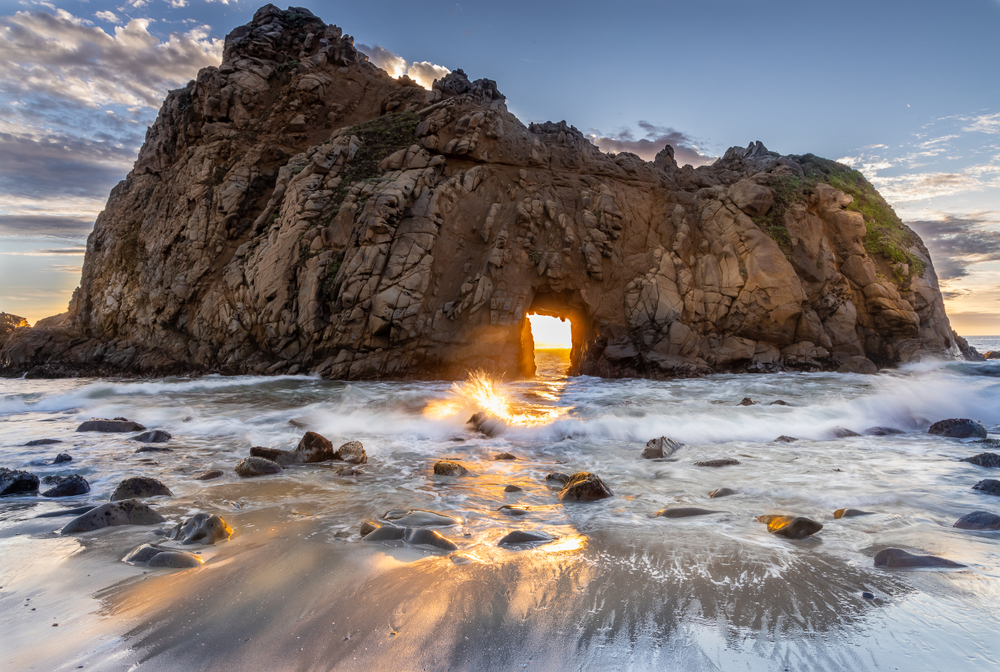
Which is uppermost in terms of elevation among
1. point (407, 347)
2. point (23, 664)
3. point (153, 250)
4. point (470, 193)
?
point (470, 193)

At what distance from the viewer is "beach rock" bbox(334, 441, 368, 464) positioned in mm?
7414

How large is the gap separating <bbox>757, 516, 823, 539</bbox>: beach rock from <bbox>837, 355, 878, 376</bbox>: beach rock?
18.6m

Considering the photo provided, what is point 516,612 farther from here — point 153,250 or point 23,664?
point 153,250

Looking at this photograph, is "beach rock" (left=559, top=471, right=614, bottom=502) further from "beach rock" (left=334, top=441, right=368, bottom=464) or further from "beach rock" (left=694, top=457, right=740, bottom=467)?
"beach rock" (left=334, top=441, right=368, bottom=464)

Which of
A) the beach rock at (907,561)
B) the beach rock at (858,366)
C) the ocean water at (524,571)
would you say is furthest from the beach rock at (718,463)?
the beach rock at (858,366)

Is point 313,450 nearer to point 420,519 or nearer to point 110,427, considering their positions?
point 420,519

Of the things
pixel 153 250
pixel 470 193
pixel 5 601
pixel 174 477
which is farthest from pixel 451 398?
pixel 153 250

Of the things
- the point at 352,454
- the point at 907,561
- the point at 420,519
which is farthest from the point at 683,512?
the point at 352,454

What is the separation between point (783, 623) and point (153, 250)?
29189 mm

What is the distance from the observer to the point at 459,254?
20.9 meters

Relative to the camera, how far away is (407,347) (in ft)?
63.5

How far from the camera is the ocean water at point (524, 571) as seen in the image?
245 centimetres

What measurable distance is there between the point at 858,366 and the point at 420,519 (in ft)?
68.7

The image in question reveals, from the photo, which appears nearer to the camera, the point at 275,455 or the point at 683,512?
the point at 683,512
